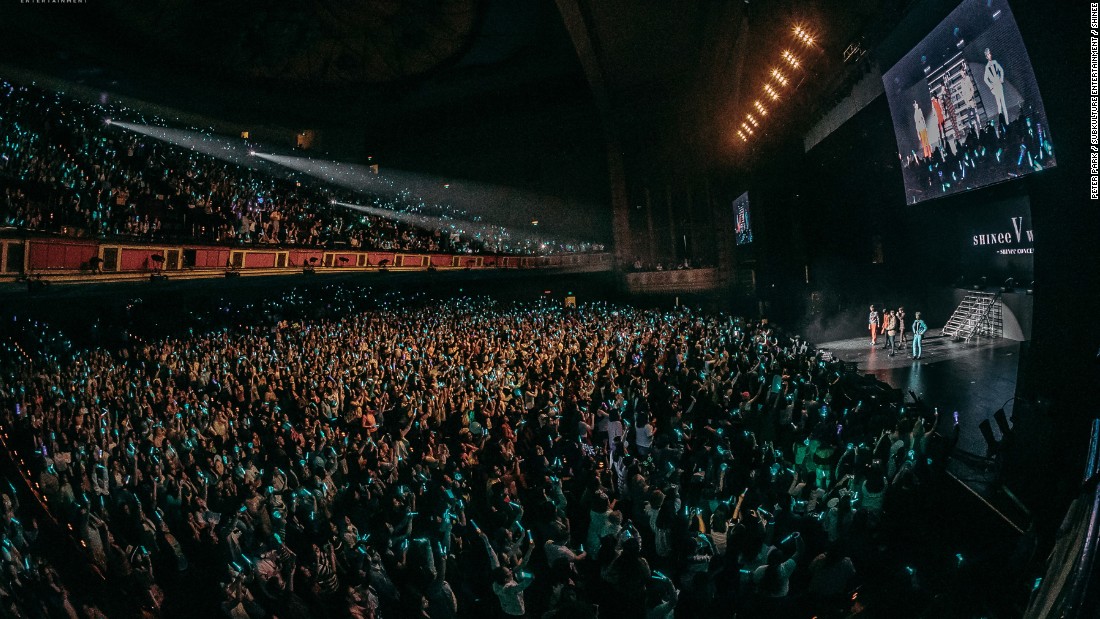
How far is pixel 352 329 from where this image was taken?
15609 millimetres

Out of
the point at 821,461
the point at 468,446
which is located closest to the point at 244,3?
the point at 468,446

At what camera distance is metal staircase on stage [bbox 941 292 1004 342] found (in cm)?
1392

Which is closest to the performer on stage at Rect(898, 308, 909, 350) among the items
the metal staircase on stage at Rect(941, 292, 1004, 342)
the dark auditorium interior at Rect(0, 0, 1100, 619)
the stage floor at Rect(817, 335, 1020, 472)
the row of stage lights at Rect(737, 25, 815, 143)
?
the dark auditorium interior at Rect(0, 0, 1100, 619)

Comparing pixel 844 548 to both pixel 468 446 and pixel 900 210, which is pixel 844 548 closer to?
pixel 468 446

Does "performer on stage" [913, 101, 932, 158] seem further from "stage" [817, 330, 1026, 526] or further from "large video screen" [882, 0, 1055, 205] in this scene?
"stage" [817, 330, 1026, 526]

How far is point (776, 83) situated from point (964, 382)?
7.87 metres

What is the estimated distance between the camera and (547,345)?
13266mm

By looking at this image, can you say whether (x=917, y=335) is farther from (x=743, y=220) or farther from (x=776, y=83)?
(x=743, y=220)

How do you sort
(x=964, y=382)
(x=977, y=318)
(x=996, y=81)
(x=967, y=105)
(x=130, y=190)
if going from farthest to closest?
(x=130, y=190)
(x=977, y=318)
(x=964, y=382)
(x=967, y=105)
(x=996, y=81)

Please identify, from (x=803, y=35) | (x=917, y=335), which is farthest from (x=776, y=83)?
(x=917, y=335)

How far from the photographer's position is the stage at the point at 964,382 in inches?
276

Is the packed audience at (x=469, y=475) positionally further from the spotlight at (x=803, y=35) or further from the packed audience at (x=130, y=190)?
the spotlight at (x=803, y=35)

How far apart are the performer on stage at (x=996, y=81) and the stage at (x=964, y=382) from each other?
371 centimetres

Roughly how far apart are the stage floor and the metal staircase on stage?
41cm
